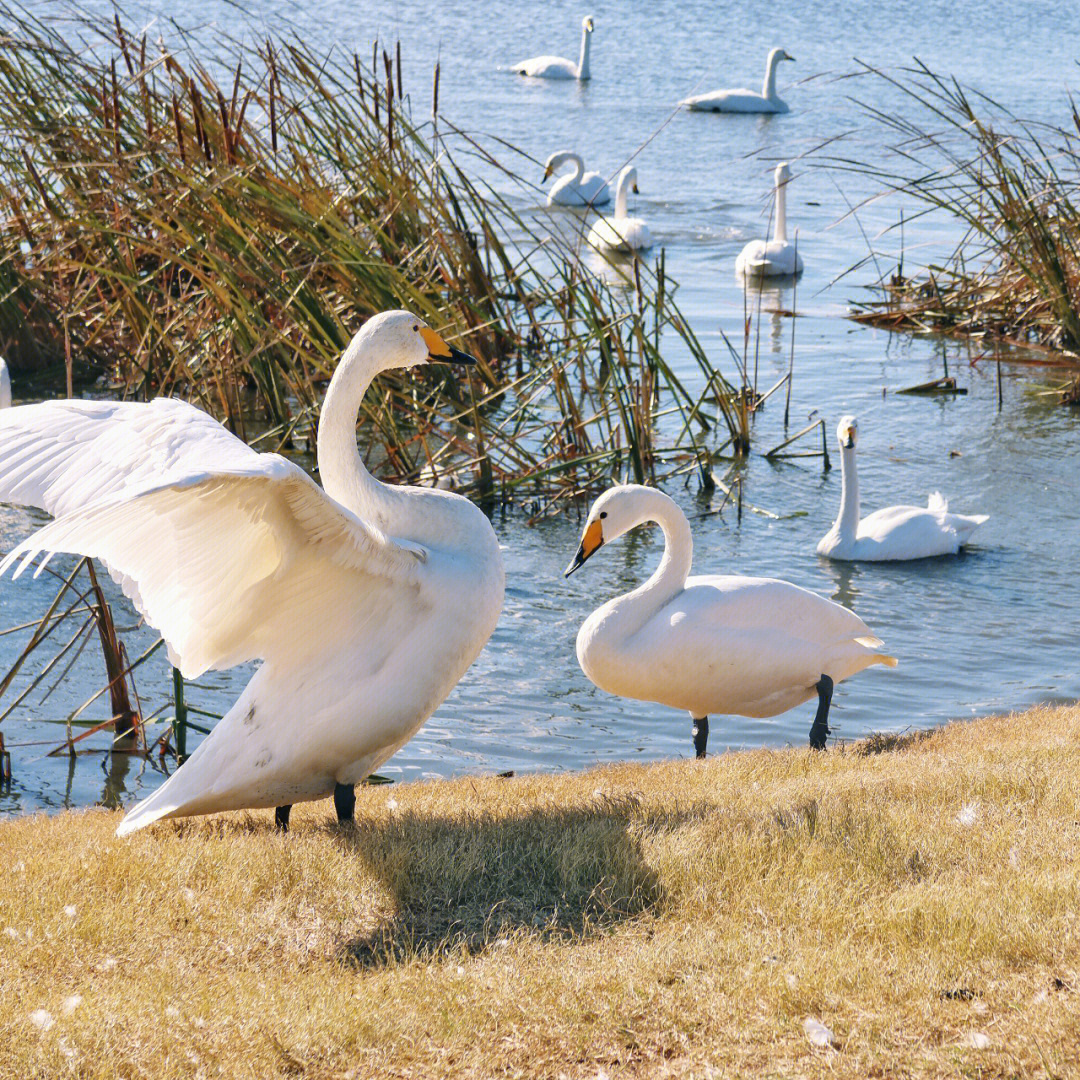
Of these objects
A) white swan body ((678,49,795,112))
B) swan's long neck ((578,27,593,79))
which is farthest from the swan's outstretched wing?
swan's long neck ((578,27,593,79))

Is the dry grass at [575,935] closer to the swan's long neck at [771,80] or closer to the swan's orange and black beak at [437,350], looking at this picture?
the swan's orange and black beak at [437,350]

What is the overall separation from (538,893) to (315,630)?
109cm

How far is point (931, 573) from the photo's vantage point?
960 centimetres

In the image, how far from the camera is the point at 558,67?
28.9 m

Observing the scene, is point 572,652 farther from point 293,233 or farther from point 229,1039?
point 229,1039

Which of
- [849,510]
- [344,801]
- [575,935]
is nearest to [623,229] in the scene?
[849,510]

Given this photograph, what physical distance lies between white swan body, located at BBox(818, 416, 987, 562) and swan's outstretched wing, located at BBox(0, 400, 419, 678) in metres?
5.50

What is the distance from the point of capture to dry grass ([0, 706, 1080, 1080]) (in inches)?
129

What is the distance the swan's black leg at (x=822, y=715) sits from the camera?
258 inches

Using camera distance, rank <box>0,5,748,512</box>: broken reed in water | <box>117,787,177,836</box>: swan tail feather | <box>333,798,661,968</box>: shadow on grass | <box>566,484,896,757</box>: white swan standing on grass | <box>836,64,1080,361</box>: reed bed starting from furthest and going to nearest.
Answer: <box>836,64,1080,361</box>: reed bed
<box>0,5,748,512</box>: broken reed in water
<box>566,484,896,757</box>: white swan standing on grass
<box>117,787,177,836</box>: swan tail feather
<box>333,798,661,968</box>: shadow on grass

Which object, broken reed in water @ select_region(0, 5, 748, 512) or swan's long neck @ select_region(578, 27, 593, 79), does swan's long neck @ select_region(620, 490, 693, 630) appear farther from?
swan's long neck @ select_region(578, 27, 593, 79)

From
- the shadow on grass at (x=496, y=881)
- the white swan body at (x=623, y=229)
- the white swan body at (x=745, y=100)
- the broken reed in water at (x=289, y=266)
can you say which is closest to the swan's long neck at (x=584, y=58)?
the white swan body at (x=745, y=100)

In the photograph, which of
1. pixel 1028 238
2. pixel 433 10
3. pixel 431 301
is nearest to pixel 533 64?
pixel 433 10

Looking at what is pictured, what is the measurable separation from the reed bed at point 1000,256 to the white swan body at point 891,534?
2.18 metres
